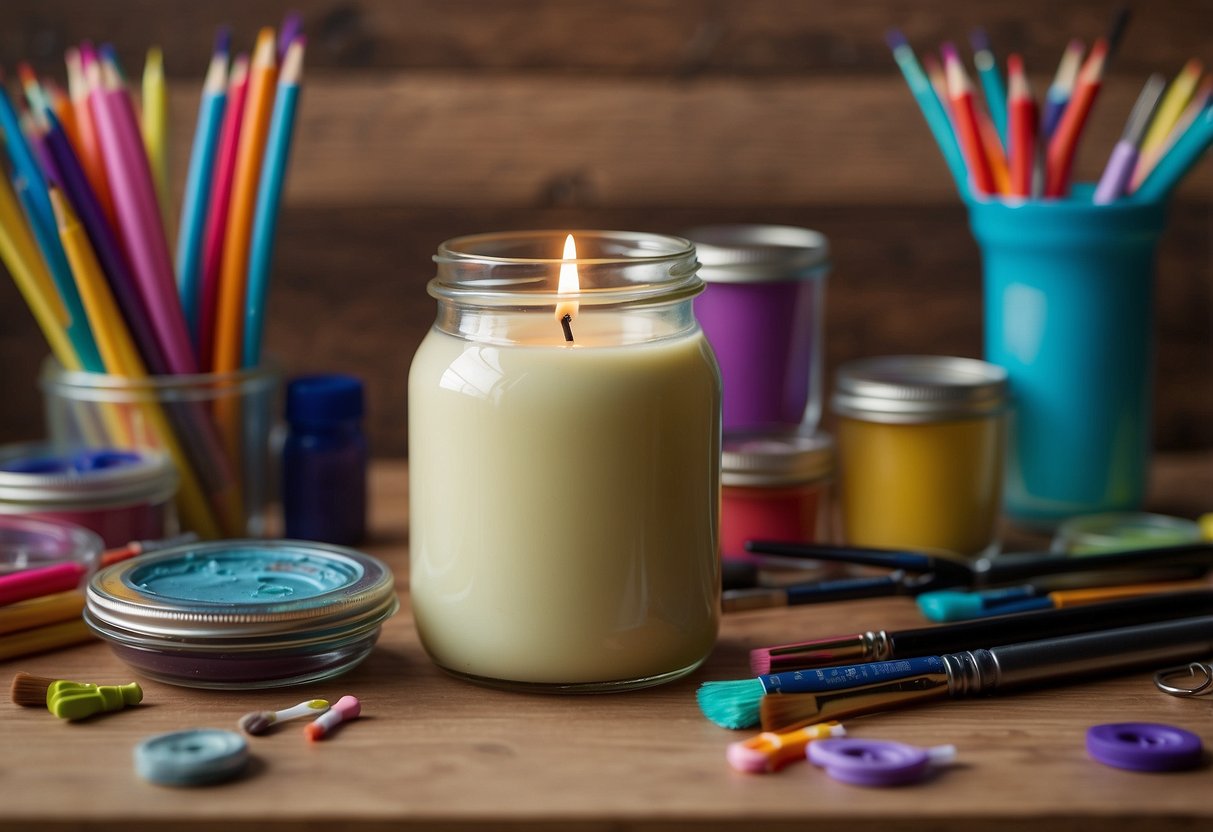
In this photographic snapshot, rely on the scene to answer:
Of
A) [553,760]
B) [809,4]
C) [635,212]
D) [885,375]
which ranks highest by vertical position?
[809,4]

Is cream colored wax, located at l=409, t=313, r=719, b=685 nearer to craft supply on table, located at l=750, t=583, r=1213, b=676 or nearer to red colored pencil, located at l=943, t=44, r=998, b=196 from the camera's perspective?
craft supply on table, located at l=750, t=583, r=1213, b=676

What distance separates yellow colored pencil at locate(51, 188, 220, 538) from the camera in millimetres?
809

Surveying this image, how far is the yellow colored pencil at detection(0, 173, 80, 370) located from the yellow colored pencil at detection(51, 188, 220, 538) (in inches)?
0.8

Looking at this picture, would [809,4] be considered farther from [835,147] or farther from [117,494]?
[117,494]

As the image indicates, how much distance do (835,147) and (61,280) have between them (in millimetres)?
560

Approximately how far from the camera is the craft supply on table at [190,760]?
540 millimetres

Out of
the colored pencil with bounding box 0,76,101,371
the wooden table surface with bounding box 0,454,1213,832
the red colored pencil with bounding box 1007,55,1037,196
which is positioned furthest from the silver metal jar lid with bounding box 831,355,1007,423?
the colored pencil with bounding box 0,76,101,371

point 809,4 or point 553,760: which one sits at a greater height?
point 809,4

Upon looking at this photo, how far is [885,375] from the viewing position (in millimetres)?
938

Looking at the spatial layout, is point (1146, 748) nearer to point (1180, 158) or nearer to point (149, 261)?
point (1180, 158)

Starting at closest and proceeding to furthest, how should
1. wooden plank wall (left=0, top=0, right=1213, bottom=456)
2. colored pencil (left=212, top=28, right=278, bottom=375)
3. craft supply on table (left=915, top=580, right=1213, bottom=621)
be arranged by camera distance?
craft supply on table (left=915, top=580, right=1213, bottom=621)
colored pencil (left=212, top=28, right=278, bottom=375)
wooden plank wall (left=0, top=0, right=1213, bottom=456)

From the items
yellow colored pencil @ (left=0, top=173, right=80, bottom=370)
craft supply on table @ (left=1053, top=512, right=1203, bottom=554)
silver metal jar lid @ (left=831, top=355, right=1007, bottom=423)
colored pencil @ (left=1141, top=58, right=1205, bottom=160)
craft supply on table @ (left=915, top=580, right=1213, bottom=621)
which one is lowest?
craft supply on table @ (left=915, top=580, right=1213, bottom=621)

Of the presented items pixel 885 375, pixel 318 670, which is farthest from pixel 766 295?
pixel 318 670

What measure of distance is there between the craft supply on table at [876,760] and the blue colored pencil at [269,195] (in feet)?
1.52
